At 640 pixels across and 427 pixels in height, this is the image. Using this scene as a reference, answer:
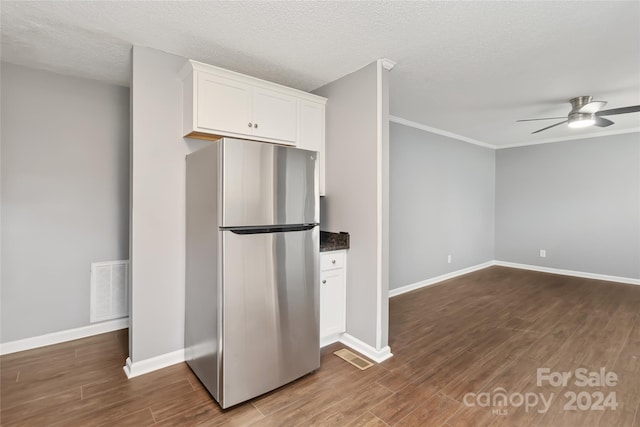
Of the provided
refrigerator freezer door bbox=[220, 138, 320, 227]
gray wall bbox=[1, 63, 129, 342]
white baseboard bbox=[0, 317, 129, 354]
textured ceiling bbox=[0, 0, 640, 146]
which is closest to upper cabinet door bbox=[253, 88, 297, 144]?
textured ceiling bbox=[0, 0, 640, 146]

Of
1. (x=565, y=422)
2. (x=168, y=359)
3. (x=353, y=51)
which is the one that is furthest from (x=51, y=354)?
(x=565, y=422)

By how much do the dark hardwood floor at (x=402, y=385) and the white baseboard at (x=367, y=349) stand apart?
0.06m

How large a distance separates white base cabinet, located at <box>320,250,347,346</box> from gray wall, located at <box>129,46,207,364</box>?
1.16m

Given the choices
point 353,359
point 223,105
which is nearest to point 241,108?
point 223,105

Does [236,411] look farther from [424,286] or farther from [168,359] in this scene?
[424,286]

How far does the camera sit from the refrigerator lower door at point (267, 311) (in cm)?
187

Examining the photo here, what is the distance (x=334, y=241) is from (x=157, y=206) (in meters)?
1.53

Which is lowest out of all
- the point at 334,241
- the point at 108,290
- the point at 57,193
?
the point at 108,290

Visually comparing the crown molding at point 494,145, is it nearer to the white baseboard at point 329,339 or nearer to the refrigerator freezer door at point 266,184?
the refrigerator freezer door at point 266,184

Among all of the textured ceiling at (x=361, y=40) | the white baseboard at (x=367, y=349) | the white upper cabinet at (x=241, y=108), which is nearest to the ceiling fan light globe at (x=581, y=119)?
the textured ceiling at (x=361, y=40)

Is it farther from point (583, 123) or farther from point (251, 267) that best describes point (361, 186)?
point (583, 123)

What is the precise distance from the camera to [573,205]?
17.3ft

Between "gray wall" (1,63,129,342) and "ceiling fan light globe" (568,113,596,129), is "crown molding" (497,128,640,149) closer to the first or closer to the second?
"ceiling fan light globe" (568,113,596,129)

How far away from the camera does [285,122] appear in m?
2.65
